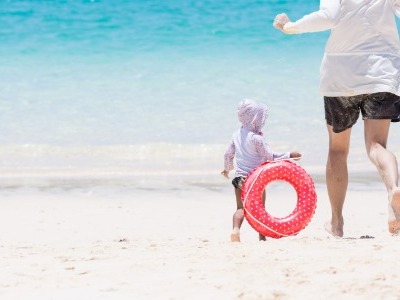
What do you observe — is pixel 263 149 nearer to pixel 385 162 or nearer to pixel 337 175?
pixel 337 175

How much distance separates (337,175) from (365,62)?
0.70 metres

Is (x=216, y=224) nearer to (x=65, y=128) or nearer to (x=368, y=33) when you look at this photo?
(x=368, y=33)

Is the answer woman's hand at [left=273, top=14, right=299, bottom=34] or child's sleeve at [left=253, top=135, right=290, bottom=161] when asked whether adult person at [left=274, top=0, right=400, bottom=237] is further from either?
child's sleeve at [left=253, top=135, right=290, bottom=161]

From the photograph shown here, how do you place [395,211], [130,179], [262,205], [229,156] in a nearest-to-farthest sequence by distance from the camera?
[395,211] < [262,205] < [229,156] < [130,179]

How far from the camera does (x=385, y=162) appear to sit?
15.0 feet

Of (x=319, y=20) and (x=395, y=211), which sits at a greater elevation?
(x=319, y=20)

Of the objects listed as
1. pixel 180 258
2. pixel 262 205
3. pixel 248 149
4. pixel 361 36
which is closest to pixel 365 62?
pixel 361 36

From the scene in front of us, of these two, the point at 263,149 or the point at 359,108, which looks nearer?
the point at 359,108

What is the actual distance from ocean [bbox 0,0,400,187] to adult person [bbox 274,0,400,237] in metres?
3.31

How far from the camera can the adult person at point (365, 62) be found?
459cm

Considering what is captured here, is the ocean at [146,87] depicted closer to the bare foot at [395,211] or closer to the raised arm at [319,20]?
the raised arm at [319,20]

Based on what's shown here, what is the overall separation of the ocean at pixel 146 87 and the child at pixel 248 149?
2734 mm

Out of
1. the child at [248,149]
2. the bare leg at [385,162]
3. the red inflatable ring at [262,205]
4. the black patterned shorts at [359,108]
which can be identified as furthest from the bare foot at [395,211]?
the child at [248,149]

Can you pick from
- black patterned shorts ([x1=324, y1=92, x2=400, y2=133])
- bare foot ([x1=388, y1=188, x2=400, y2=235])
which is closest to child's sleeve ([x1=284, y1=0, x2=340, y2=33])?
black patterned shorts ([x1=324, y1=92, x2=400, y2=133])
